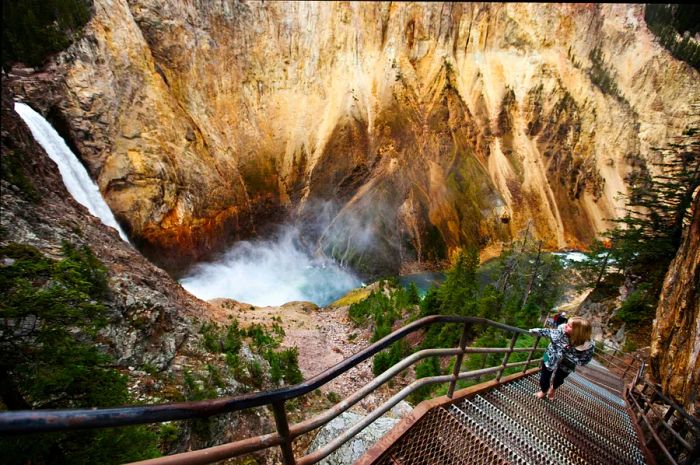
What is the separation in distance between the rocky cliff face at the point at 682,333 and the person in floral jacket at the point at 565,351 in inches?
68.8

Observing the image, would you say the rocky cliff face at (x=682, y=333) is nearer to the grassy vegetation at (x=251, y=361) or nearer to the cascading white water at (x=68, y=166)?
the grassy vegetation at (x=251, y=361)

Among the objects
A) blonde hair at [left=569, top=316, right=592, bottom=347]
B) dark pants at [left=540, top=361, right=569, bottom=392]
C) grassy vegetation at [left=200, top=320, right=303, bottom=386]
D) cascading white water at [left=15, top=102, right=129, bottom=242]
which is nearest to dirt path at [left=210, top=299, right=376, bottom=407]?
grassy vegetation at [left=200, top=320, right=303, bottom=386]

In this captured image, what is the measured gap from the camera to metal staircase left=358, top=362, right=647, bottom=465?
270 cm

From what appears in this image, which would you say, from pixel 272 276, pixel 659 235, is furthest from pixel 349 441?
pixel 272 276

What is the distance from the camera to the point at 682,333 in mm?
5980

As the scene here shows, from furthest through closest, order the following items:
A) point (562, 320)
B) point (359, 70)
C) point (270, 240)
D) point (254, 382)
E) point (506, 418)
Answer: point (359, 70) → point (270, 240) → point (254, 382) → point (562, 320) → point (506, 418)

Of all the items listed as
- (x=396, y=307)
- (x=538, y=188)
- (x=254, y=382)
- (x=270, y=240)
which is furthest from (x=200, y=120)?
(x=538, y=188)

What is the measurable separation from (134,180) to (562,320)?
21.2 m

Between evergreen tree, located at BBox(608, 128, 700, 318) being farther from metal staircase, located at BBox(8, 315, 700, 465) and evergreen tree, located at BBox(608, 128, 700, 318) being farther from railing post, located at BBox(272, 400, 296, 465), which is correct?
railing post, located at BBox(272, 400, 296, 465)

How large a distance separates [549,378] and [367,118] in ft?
95.3

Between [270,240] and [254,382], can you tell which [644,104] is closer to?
[270,240]

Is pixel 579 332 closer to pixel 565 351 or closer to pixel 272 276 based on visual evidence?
pixel 565 351

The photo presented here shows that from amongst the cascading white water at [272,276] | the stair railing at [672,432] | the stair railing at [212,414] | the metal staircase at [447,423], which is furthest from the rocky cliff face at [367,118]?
the stair railing at [672,432]

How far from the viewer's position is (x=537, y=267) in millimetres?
22656
